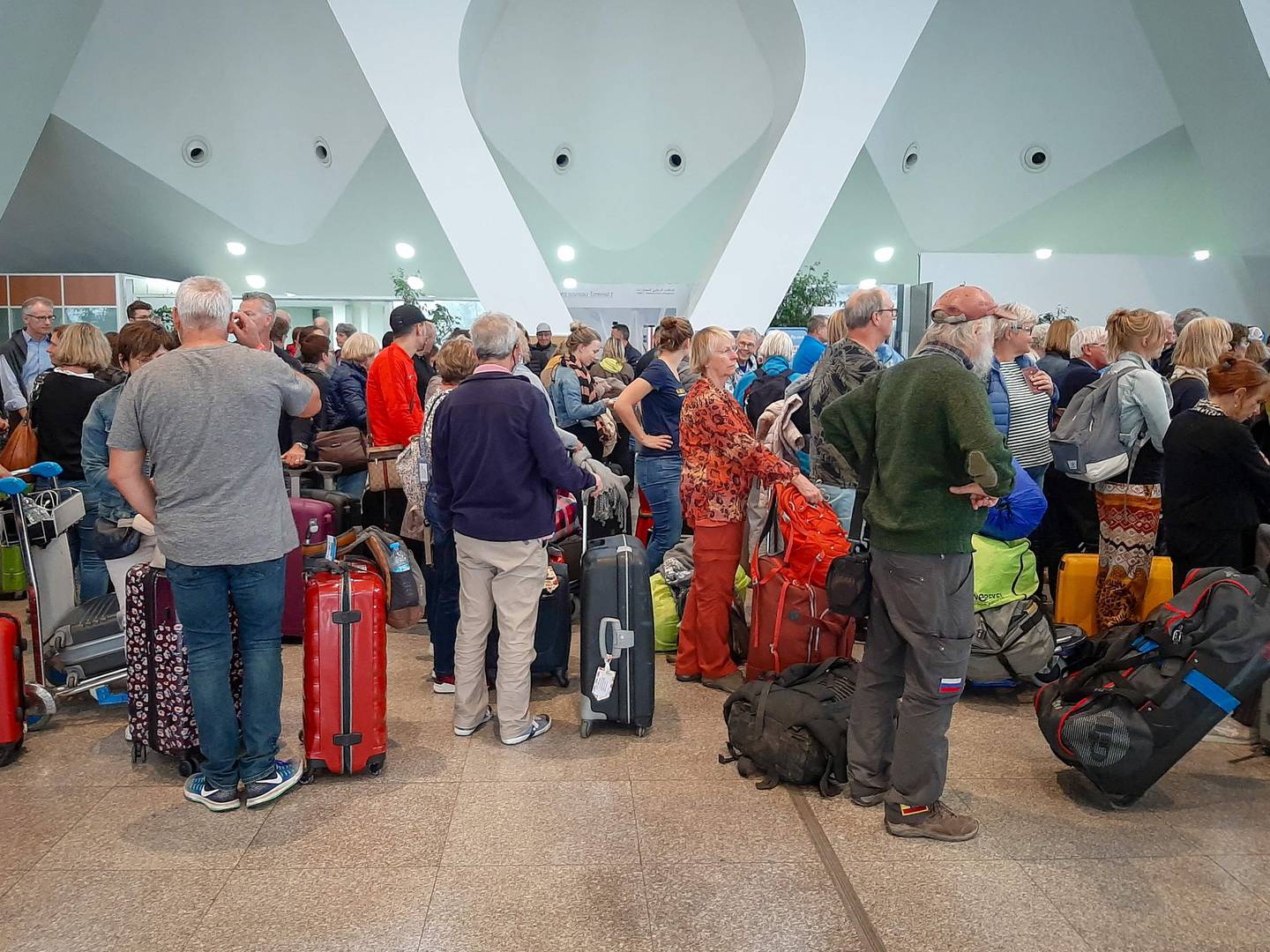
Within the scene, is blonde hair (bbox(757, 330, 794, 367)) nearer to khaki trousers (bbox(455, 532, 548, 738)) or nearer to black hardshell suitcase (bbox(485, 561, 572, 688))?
black hardshell suitcase (bbox(485, 561, 572, 688))

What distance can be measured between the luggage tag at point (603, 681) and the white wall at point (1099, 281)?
10.4 metres

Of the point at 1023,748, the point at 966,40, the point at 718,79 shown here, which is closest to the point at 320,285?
the point at 718,79

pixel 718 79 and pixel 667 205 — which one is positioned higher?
pixel 718 79

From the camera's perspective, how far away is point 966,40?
15.0 metres

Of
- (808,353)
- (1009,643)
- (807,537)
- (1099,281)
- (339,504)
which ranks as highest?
(1099,281)

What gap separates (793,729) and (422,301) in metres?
13.7

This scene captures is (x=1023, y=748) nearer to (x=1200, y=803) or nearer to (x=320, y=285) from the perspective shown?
(x=1200, y=803)

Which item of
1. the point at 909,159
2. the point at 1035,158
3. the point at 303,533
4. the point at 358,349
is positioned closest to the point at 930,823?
the point at 303,533

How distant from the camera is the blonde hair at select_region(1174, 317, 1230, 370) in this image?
13.9 feet

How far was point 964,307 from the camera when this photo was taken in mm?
2611

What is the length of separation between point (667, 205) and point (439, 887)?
1552 centimetres

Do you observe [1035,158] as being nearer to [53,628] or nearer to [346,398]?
[346,398]

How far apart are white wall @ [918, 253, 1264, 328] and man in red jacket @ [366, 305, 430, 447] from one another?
9337 mm

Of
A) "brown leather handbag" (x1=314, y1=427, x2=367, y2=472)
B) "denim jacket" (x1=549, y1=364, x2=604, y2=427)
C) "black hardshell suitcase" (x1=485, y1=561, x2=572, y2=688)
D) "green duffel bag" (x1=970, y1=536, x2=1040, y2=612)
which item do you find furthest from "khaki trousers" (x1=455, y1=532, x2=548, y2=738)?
"denim jacket" (x1=549, y1=364, x2=604, y2=427)
